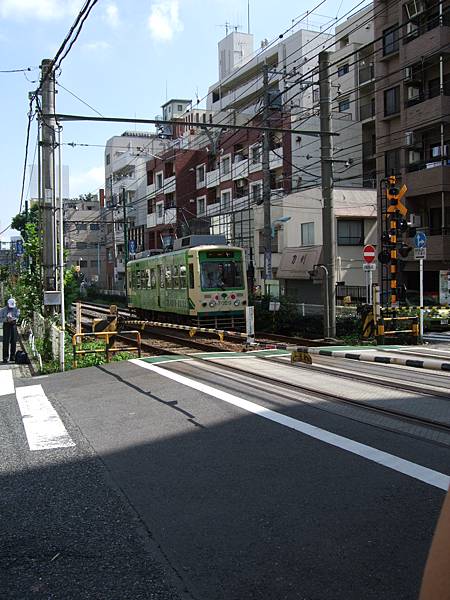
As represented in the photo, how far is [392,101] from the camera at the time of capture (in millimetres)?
31594

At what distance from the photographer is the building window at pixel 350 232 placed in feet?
106

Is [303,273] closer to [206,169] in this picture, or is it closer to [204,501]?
[206,169]

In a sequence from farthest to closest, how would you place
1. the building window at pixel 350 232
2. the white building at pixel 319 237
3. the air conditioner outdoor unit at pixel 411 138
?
1. the building window at pixel 350 232
2. the white building at pixel 319 237
3. the air conditioner outdoor unit at pixel 411 138

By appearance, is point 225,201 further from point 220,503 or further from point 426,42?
point 220,503

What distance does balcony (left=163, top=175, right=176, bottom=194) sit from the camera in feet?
164

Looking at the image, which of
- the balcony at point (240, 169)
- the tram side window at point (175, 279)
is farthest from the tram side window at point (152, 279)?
the balcony at point (240, 169)

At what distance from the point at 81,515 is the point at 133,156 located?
60782 mm

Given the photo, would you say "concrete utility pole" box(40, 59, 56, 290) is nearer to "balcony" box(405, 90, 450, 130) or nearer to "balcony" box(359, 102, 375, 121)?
"balcony" box(405, 90, 450, 130)

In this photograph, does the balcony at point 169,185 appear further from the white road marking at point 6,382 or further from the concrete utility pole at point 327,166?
the white road marking at point 6,382

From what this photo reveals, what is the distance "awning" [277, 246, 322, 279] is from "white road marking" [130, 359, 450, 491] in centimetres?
2384

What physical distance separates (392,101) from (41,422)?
1143 inches

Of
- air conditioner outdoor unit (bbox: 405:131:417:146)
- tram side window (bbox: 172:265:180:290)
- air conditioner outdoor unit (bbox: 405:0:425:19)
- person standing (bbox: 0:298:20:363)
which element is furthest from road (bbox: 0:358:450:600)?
air conditioner outdoor unit (bbox: 405:0:425:19)

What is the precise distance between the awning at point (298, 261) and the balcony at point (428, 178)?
5678mm

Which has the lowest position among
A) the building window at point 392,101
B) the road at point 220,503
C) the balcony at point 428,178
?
the road at point 220,503
